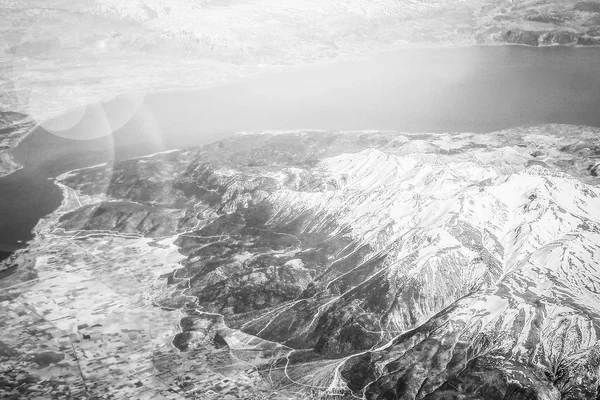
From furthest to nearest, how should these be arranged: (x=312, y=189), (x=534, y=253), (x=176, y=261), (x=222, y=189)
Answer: (x=222, y=189)
(x=312, y=189)
(x=176, y=261)
(x=534, y=253)

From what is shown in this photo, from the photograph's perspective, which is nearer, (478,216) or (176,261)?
(478,216)

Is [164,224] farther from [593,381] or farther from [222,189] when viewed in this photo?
[593,381]

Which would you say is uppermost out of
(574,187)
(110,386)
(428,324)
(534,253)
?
(574,187)

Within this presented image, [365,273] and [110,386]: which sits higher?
[365,273]

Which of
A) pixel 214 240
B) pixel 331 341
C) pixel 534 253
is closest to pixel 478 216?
pixel 534 253

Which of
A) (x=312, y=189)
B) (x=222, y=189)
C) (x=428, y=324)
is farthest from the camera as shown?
(x=222, y=189)

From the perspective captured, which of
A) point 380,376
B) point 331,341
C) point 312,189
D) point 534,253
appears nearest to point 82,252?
point 312,189
